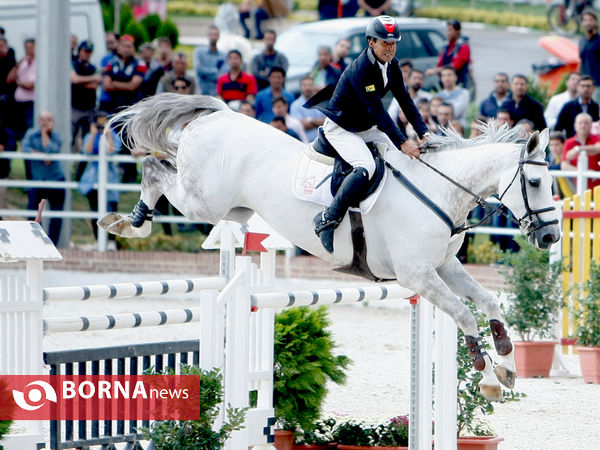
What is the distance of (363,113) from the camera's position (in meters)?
7.16

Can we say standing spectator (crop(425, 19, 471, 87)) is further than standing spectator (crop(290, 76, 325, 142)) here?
Yes

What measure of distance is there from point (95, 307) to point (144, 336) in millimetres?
1798

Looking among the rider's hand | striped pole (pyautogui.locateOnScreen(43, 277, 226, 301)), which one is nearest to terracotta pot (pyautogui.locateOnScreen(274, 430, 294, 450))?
striped pole (pyautogui.locateOnScreen(43, 277, 226, 301))

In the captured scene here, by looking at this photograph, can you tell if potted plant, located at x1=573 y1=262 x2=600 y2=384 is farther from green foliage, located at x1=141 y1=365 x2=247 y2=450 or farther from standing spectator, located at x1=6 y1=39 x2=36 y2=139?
standing spectator, located at x1=6 y1=39 x2=36 y2=139

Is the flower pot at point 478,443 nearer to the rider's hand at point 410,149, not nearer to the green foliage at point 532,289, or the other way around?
the rider's hand at point 410,149

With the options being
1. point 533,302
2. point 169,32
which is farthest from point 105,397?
point 169,32

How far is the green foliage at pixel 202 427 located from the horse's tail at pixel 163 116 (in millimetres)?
2414

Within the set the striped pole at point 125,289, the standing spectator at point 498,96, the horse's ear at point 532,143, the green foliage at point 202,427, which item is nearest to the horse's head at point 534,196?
the horse's ear at point 532,143

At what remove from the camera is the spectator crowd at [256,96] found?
14.1 meters

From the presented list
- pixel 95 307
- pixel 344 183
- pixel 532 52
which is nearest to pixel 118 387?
pixel 344 183

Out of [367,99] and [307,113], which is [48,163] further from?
[367,99]

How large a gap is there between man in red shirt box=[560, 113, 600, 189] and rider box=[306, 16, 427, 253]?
6403mm

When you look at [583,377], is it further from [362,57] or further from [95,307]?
[95,307]

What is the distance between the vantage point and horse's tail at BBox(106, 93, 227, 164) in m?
7.99
